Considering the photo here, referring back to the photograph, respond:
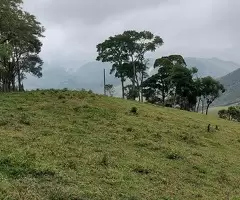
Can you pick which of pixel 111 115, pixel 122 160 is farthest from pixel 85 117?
pixel 122 160

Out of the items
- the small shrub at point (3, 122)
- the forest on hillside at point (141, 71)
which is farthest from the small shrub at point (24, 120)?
the forest on hillside at point (141, 71)

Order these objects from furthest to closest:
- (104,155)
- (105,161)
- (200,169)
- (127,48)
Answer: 1. (127,48)
2. (200,169)
3. (104,155)
4. (105,161)

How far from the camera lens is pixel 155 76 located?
86.3 metres

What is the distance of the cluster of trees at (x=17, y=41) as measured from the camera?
1686 inches

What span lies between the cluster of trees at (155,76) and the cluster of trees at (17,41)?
14367 millimetres

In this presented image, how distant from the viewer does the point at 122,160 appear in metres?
19.5

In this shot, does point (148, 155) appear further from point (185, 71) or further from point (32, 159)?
point (185, 71)

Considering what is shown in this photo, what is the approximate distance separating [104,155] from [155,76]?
6866 cm

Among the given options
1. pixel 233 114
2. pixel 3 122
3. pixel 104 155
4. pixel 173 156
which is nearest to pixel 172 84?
pixel 233 114

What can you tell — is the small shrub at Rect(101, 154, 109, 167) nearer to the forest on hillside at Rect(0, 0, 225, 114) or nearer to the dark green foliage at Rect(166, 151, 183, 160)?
the dark green foliage at Rect(166, 151, 183, 160)

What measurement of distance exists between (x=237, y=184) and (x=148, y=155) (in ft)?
16.7

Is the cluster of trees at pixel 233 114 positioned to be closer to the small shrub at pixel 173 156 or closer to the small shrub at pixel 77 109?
the small shrub at pixel 77 109

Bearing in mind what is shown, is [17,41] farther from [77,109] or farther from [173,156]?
[173,156]

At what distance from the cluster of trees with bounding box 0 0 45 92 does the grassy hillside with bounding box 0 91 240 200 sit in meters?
11.3
